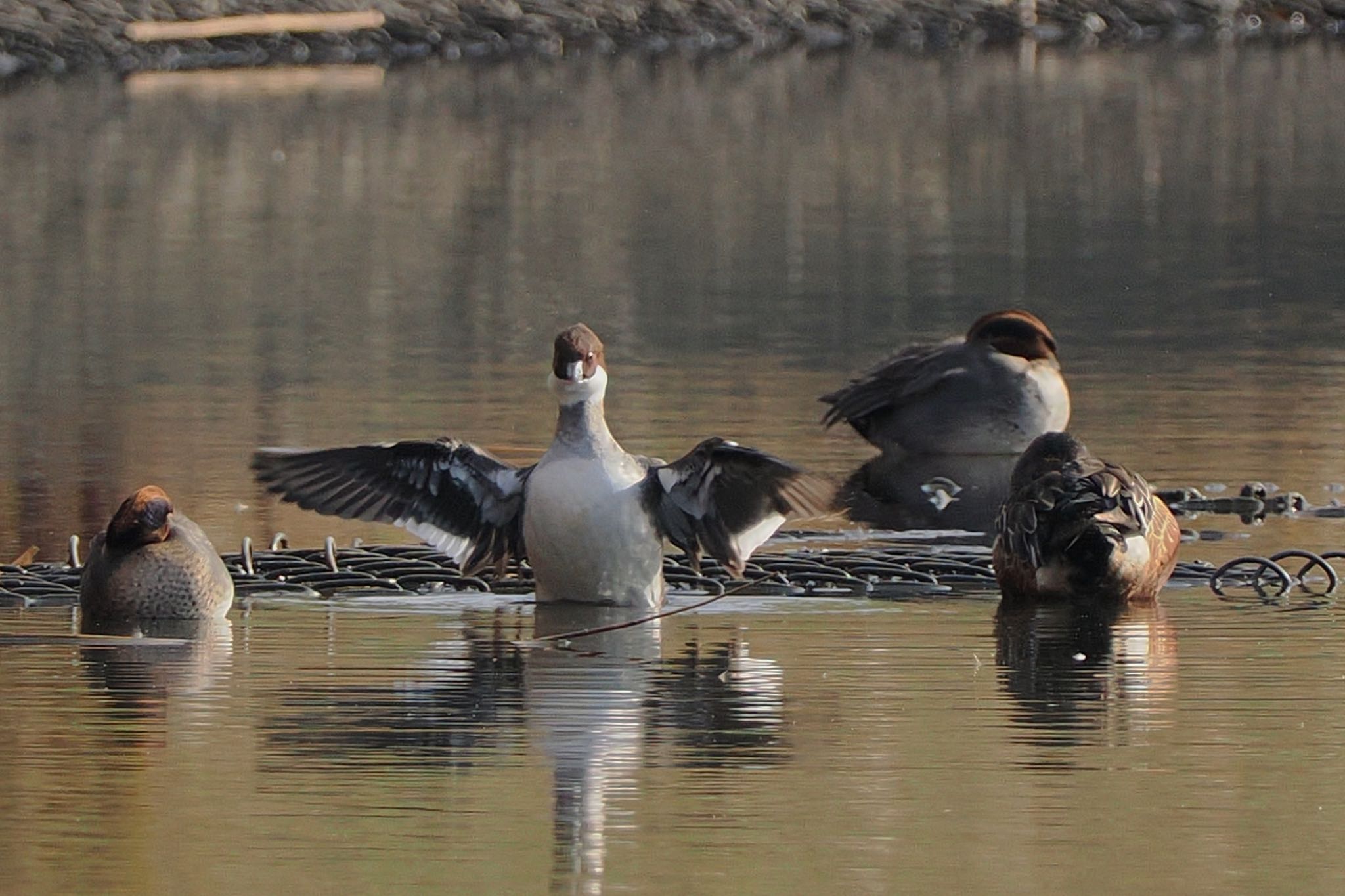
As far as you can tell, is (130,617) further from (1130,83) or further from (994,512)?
(1130,83)

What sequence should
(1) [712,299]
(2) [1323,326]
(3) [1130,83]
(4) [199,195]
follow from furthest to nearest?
(3) [1130,83] → (4) [199,195] → (1) [712,299] → (2) [1323,326]

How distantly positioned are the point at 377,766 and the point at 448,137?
2576 centimetres

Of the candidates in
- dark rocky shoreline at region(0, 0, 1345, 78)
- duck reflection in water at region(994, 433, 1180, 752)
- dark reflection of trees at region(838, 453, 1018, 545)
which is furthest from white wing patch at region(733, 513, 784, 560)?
dark rocky shoreline at region(0, 0, 1345, 78)

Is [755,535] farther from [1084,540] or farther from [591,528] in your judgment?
[1084,540]

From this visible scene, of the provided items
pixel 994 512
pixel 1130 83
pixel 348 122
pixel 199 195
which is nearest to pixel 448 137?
pixel 348 122

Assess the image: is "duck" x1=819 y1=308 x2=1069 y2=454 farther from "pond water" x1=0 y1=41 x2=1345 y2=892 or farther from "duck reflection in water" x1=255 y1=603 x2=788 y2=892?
"duck reflection in water" x1=255 y1=603 x2=788 y2=892

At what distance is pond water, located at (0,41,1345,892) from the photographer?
7.36m

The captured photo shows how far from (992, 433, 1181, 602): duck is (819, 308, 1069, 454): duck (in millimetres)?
3961

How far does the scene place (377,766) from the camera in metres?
8.03

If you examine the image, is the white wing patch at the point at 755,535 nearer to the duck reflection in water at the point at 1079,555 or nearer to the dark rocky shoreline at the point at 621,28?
the duck reflection in water at the point at 1079,555

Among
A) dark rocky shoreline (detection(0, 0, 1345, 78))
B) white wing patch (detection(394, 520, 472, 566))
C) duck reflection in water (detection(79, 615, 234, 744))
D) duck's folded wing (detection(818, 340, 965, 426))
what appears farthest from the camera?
dark rocky shoreline (detection(0, 0, 1345, 78))

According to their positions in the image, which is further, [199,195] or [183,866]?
[199,195]

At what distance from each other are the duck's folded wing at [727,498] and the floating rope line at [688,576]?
41cm

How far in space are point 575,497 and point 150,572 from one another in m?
1.27
